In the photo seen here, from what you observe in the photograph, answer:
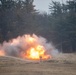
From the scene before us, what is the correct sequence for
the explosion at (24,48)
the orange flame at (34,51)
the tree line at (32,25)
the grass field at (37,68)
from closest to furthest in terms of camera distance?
the grass field at (37,68) → the orange flame at (34,51) → the explosion at (24,48) → the tree line at (32,25)

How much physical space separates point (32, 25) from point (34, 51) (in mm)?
21511

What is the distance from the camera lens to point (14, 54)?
50969mm

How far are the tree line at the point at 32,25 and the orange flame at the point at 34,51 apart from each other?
510 inches

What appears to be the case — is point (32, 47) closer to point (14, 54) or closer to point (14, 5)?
point (14, 54)

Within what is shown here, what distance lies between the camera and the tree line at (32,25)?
211 ft

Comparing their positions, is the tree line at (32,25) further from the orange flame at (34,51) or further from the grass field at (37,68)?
the grass field at (37,68)

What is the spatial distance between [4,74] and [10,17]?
43.7 meters

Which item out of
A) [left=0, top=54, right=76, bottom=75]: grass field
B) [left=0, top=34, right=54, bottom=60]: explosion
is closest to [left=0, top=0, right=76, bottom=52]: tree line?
[left=0, top=34, right=54, bottom=60]: explosion

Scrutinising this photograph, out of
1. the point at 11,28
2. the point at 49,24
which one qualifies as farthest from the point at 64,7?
the point at 11,28

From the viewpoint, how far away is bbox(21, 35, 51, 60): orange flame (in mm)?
46053

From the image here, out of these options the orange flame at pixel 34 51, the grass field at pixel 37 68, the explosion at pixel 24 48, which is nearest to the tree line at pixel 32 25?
the explosion at pixel 24 48

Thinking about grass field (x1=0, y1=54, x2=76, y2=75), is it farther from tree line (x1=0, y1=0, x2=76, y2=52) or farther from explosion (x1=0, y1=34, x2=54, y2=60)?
tree line (x1=0, y1=0, x2=76, y2=52)

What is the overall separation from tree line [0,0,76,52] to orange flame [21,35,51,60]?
42.5 ft

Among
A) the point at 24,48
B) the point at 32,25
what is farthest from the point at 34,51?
the point at 32,25
